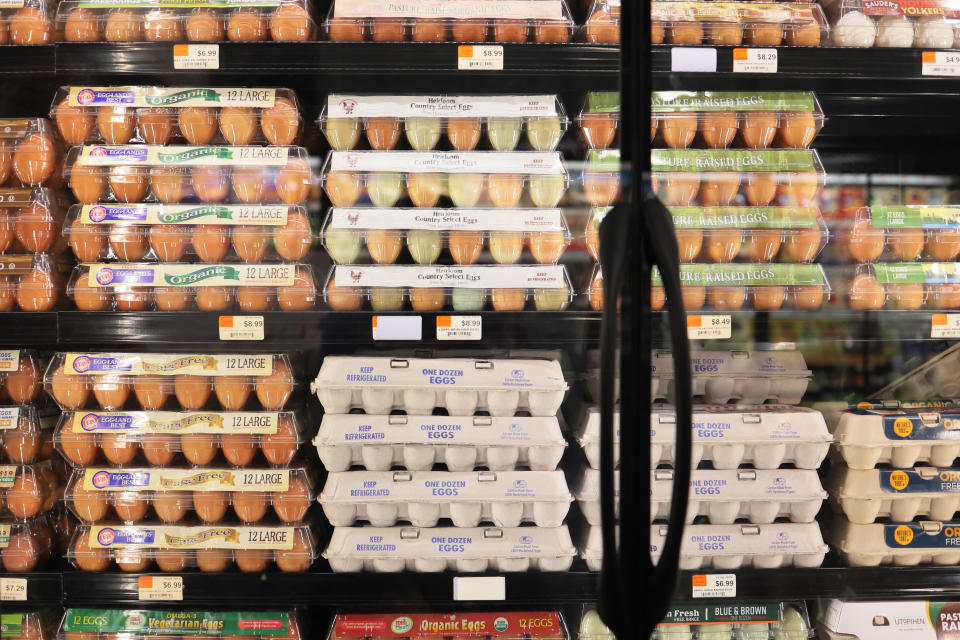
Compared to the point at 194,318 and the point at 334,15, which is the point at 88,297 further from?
the point at 334,15

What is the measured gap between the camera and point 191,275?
4.87 ft

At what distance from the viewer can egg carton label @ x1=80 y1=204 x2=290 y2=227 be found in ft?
4.88

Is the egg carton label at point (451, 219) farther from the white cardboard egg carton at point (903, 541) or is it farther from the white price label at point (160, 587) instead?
the white cardboard egg carton at point (903, 541)

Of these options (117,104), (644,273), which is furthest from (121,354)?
(644,273)

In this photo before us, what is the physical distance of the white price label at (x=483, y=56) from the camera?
139 centimetres

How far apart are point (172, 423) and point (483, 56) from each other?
1.07 meters

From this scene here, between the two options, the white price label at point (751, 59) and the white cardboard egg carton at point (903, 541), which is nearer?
the white price label at point (751, 59)

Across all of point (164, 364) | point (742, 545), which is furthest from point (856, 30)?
point (164, 364)

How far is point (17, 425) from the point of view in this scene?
1552 millimetres

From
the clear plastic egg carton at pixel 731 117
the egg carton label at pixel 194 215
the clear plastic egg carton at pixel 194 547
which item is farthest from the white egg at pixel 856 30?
the clear plastic egg carton at pixel 194 547

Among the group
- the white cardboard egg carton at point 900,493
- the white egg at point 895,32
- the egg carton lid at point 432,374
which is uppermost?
the white egg at point 895,32

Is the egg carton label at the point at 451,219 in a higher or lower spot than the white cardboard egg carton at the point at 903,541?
higher

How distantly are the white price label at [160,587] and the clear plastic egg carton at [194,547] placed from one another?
0.03 meters

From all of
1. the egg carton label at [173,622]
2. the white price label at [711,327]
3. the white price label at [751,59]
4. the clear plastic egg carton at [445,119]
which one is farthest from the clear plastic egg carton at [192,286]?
the white price label at [751,59]
